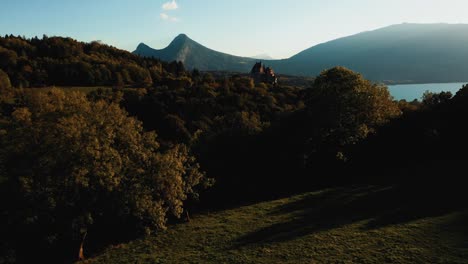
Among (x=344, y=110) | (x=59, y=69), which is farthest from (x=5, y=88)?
(x=344, y=110)

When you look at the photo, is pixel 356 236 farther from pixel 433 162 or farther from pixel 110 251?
pixel 433 162

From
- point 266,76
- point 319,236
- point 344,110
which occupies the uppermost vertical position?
point 266,76

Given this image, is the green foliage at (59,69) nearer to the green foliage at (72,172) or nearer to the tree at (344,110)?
the green foliage at (72,172)

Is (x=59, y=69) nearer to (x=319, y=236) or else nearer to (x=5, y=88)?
(x=5, y=88)

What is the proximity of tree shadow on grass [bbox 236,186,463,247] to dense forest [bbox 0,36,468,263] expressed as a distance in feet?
3.66

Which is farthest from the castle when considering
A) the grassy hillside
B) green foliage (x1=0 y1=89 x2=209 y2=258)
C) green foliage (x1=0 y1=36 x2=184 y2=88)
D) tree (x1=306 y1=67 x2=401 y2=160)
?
green foliage (x1=0 y1=89 x2=209 y2=258)

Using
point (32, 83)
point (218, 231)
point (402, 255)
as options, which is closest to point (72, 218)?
point (218, 231)

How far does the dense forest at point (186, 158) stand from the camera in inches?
1075

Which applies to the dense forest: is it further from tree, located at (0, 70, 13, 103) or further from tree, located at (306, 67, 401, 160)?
tree, located at (0, 70, 13, 103)

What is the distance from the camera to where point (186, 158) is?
1593 inches

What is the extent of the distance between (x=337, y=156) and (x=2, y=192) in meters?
41.9

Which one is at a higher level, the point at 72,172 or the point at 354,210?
the point at 72,172

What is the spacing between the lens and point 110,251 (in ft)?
104

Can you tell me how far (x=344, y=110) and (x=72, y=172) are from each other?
38512mm
